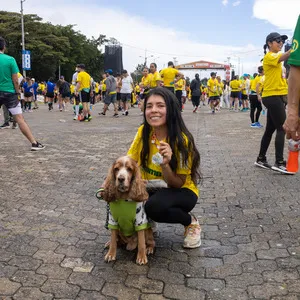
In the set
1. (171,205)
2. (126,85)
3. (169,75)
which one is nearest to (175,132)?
(171,205)

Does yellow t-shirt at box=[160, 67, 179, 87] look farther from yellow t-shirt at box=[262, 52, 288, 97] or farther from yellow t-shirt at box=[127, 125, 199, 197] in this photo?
yellow t-shirt at box=[127, 125, 199, 197]

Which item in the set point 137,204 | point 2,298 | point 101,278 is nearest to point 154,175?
point 137,204

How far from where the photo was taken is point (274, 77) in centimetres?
629

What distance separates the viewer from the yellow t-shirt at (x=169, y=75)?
14.5 m

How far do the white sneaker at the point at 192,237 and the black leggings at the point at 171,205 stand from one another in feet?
0.21

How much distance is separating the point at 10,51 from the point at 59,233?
207ft

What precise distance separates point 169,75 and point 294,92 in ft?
39.4

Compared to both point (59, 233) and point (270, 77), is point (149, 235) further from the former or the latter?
point (270, 77)

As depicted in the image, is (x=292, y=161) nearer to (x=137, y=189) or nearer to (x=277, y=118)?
(x=137, y=189)

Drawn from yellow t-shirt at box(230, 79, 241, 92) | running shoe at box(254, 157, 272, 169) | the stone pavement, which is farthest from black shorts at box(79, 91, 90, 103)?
yellow t-shirt at box(230, 79, 241, 92)

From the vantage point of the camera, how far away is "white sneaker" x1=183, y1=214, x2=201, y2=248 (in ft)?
11.2

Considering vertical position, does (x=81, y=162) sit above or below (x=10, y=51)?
below

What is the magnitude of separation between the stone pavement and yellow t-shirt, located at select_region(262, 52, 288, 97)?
129cm

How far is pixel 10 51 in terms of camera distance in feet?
201
